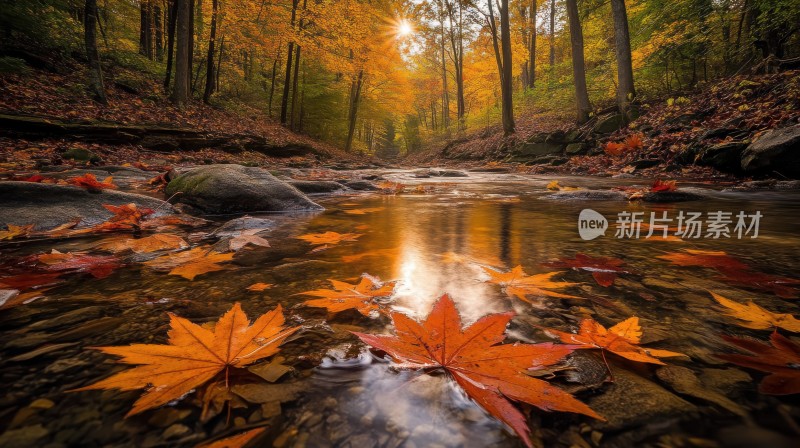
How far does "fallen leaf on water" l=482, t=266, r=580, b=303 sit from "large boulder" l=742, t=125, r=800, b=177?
522cm

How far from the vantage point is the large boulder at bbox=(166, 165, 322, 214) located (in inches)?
119

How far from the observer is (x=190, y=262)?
4.84 ft

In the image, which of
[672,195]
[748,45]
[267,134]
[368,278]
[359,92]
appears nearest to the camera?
[368,278]

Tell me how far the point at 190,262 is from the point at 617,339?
1546 mm

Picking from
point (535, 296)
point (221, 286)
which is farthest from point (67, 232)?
point (535, 296)

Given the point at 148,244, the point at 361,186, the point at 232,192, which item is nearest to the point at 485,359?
the point at 148,244

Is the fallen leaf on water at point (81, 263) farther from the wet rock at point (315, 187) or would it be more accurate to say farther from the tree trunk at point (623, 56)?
the tree trunk at point (623, 56)

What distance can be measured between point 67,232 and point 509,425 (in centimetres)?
258

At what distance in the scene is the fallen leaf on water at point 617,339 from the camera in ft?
2.48

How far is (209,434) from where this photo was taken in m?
0.53

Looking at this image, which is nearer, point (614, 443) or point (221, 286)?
point (614, 443)

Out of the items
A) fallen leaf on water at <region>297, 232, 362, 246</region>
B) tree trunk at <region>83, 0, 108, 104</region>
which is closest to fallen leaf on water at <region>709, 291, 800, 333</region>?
fallen leaf on water at <region>297, 232, 362, 246</region>

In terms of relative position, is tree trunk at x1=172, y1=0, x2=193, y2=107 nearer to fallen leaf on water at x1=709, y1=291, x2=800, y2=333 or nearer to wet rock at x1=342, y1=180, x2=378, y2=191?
wet rock at x1=342, y1=180, x2=378, y2=191

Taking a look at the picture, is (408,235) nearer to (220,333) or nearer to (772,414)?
(220,333)
